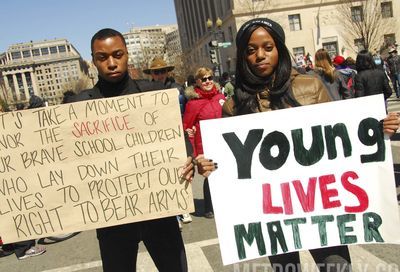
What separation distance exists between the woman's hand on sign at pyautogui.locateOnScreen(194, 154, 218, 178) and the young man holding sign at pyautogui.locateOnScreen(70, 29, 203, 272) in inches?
2.4

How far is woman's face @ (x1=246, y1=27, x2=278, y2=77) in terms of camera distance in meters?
2.28

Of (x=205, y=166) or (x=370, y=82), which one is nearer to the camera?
(x=205, y=166)

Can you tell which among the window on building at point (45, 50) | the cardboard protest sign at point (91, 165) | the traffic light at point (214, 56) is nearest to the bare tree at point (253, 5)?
the traffic light at point (214, 56)

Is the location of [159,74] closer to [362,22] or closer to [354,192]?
[354,192]

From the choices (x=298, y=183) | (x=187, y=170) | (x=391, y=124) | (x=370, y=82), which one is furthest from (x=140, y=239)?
(x=370, y=82)

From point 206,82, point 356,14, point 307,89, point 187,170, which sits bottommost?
point 187,170

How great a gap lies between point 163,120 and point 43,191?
75cm

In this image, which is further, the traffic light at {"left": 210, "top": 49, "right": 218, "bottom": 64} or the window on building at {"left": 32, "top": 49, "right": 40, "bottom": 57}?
Answer: the window on building at {"left": 32, "top": 49, "right": 40, "bottom": 57}

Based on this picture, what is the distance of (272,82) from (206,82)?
268 centimetres

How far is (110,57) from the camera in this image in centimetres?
235

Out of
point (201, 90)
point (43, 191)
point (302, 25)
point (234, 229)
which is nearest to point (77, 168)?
point (43, 191)

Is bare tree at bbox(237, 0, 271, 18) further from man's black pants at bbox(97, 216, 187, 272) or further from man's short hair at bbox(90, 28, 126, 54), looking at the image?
man's black pants at bbox(97, 216, 187, 272)

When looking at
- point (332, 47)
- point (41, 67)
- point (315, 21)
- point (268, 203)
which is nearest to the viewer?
point (268, 203)

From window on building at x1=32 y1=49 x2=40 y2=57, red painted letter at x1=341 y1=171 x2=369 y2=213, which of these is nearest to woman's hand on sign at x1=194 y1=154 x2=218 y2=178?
red painted letter at x1=341 y1=171 x2=369 y2=213
